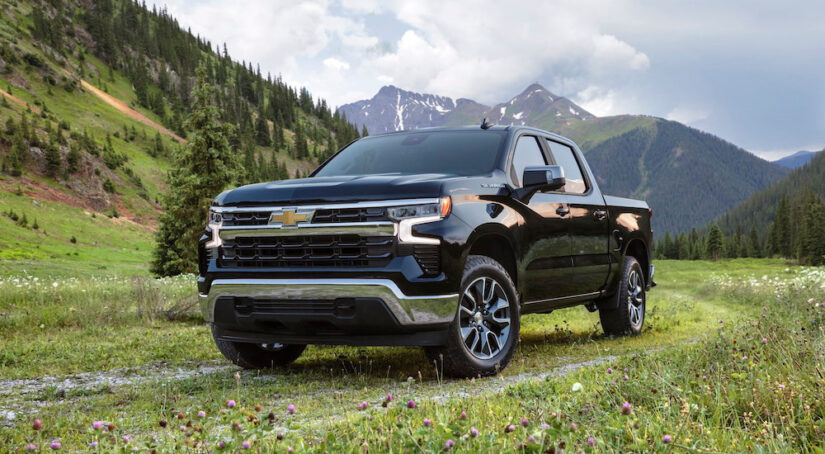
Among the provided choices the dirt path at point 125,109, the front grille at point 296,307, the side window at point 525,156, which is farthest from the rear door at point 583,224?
the dirt path at point 125,109

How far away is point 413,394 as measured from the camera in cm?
436

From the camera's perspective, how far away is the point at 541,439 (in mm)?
2395

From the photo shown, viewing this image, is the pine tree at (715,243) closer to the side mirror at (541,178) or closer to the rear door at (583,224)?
the rear door at (583,224)

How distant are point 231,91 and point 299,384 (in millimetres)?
152543

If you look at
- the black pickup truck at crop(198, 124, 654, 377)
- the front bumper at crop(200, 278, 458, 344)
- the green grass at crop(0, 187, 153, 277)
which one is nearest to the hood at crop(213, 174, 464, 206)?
the black pickup truck at crop(198, 124, 654, 377)

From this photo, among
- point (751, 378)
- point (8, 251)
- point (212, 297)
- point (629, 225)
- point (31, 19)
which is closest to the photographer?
point (751, 378)

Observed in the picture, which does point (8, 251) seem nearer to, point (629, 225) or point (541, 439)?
point (629, 225)

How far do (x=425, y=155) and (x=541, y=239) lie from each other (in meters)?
1.33

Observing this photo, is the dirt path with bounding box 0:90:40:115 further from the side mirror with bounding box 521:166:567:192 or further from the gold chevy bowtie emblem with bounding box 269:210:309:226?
the side mirror with bounding box 521:166:567:192

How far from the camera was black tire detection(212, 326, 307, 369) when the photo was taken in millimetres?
6008

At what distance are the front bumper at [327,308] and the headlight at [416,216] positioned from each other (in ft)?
1.16

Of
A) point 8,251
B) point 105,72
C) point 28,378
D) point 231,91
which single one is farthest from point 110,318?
point 231,91

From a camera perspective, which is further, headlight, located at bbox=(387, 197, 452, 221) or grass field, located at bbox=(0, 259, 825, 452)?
headlight, located at bbox=(387, 197, 452, 221)

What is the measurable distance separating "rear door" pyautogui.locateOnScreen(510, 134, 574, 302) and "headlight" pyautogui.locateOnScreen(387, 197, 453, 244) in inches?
47.4
